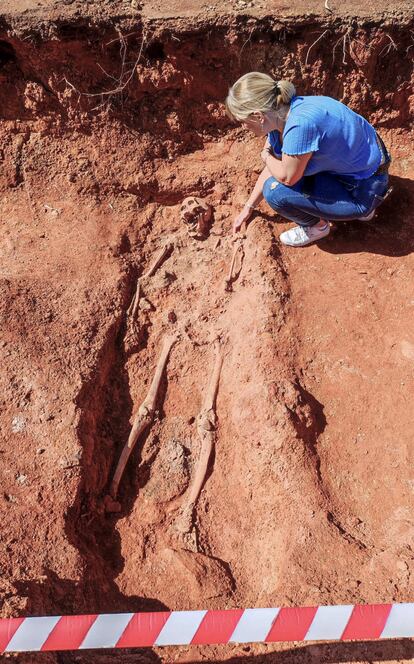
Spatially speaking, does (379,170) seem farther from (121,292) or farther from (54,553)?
(54,553)

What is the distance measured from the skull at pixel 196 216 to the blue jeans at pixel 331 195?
75cm

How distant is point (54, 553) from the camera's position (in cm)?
309

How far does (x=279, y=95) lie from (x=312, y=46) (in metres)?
1.57

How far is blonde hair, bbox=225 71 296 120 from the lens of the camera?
326 cm

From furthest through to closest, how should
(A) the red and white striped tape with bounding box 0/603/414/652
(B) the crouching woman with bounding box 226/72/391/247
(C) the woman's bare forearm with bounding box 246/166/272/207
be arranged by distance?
(C) the woman's bare forearm with bounding box 246/166/272/207
(B) the crouching woman with bounding box 226/72/391/247
(A) the red and white striped tape with bounding box 0/603/414/652

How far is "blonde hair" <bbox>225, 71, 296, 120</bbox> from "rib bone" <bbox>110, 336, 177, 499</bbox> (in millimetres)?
1750

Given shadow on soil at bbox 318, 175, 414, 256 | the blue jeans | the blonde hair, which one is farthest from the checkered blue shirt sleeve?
shadow on soil at bbox 318, 175, 414, 256

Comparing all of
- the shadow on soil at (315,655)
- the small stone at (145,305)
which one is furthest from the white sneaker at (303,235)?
the shadow on soil at (315,655)

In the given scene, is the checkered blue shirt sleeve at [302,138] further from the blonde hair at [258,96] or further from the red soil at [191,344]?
the red soil at [191,344]

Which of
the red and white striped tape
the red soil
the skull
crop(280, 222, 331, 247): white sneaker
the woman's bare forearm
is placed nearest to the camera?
the red and white striped tape

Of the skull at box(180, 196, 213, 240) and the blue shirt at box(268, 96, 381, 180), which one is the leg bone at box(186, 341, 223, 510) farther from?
the blue shirt at box(268, 96, 381, 180)

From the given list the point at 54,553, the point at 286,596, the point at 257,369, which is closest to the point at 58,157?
the point at 257,369

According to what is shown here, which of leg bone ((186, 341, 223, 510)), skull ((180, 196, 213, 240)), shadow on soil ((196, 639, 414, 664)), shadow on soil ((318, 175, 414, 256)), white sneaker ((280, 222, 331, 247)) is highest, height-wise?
skull ((180, 196, 213, 240))

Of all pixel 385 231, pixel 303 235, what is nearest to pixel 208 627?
pixel 303 235
